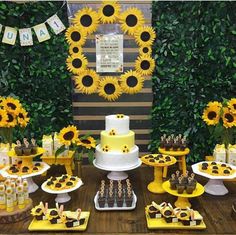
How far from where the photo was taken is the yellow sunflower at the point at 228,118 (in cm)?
227

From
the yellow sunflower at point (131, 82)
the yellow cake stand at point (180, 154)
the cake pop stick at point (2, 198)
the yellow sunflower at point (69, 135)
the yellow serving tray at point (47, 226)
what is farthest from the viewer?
the yellow sunflower at point (131, 82)

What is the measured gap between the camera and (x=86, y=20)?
2.81 metres

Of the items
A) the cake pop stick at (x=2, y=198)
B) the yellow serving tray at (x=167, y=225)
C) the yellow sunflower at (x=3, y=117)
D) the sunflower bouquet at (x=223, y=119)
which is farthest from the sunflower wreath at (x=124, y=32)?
the yellow serving tray at (x=167, y=225)

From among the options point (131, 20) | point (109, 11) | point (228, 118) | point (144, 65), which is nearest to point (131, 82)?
point (144, 65)

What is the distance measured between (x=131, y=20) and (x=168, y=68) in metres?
0.51

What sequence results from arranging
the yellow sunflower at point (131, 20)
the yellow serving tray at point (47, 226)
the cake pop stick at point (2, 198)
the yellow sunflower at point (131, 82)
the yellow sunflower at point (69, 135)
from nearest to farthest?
the yellow serving tray at point (47, 226), the cake pop stick at point (2, 198), the yellow sunflower at point (69, 135), the yellow sunflower at point (131, 20), the yellow sunflower at point (131, 82)

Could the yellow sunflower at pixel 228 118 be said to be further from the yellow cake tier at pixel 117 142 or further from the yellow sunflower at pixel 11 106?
the yellow sunflower at pixel 11 106

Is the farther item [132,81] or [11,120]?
[132,81]

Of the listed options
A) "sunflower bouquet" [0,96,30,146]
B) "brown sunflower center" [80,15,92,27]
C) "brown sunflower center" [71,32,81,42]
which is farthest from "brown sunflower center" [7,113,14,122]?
"brown sunflower center" [80,15,92,27]

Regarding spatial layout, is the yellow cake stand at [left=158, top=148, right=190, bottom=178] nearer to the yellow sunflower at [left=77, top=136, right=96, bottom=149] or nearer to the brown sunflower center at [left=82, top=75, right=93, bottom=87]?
the yellow sunflower at [left=77, top=136, right=96, bottom=149]

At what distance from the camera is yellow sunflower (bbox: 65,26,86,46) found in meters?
2.81

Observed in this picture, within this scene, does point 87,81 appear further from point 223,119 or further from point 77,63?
point 223,119

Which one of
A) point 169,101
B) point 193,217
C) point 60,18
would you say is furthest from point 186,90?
point 193,217

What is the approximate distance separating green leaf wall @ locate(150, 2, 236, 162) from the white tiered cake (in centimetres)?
73
